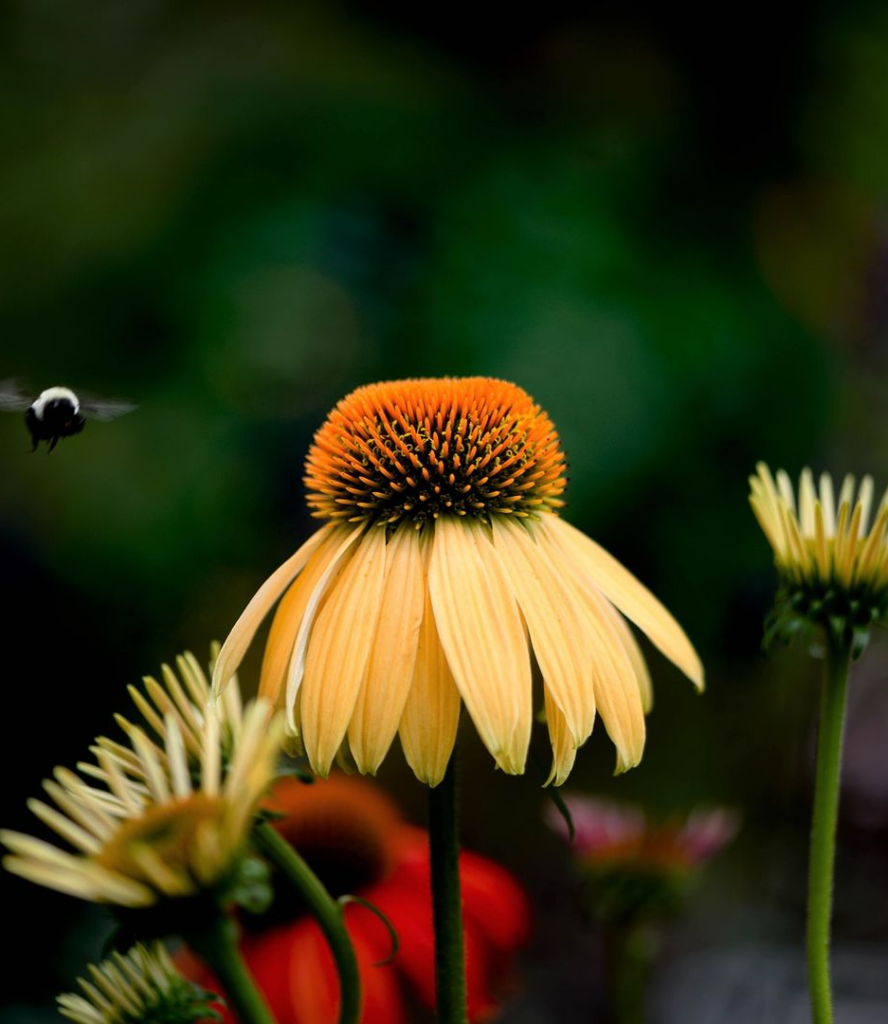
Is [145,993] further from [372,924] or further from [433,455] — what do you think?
[372,924]

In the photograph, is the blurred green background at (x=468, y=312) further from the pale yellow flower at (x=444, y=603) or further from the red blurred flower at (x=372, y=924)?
the pale yellow flower at (x=444, y=603)

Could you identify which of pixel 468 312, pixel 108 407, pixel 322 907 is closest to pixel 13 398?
pixel 108 407

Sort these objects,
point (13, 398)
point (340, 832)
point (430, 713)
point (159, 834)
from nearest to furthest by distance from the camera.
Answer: point (159, 834), point (430, 713), point (13, 398), point (340, 832)

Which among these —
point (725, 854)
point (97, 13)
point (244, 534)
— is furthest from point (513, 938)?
point (97, 13)

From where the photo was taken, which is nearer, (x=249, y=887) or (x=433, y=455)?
(x=249, y=887)

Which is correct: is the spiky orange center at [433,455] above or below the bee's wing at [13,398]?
below

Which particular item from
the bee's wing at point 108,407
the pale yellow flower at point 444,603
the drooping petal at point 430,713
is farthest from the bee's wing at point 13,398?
the drooping petal at point 430,713

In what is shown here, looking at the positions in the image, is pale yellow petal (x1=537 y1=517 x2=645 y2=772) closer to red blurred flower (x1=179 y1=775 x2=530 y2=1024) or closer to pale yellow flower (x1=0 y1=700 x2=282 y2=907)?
pale yellow flower (x1=0 y1=700 x2=282 y2=907)

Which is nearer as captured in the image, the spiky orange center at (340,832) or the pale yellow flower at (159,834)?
the pale yellow flower at (159,834)
